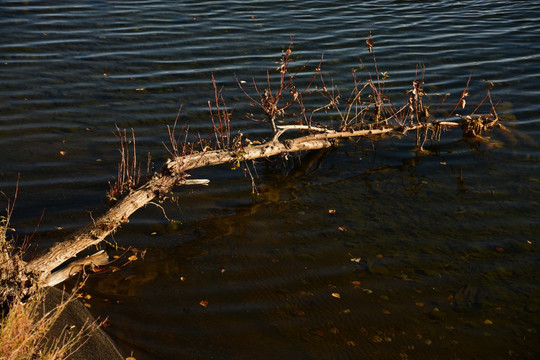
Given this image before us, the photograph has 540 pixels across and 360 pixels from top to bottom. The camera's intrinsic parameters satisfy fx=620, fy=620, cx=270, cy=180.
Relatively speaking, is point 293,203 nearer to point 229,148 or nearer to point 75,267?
point 229,148

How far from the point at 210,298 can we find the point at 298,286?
3.03 feet

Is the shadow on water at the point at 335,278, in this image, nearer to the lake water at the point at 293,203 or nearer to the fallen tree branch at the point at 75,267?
the lake water at the point at 293,203

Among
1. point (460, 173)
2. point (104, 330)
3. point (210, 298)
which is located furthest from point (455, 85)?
point (104, 330)

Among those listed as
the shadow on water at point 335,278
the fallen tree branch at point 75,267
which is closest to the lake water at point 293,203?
the shadow on water at point 335,278

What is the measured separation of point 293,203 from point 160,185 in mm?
1967

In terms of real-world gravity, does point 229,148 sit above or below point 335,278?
above

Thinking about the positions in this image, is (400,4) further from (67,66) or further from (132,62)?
(67,66)

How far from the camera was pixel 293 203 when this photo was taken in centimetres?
818

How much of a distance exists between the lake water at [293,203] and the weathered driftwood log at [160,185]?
1.43 feet

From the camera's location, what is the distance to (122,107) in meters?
10.5

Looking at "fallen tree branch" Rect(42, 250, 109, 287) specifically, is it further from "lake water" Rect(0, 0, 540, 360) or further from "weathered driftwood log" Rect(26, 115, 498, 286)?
"lake water" Rect(0, 0, 540, 360)

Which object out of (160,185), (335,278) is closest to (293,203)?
(335,278)

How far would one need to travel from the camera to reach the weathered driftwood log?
607 cm

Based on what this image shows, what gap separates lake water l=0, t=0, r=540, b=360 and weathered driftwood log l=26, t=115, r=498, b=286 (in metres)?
0.44
